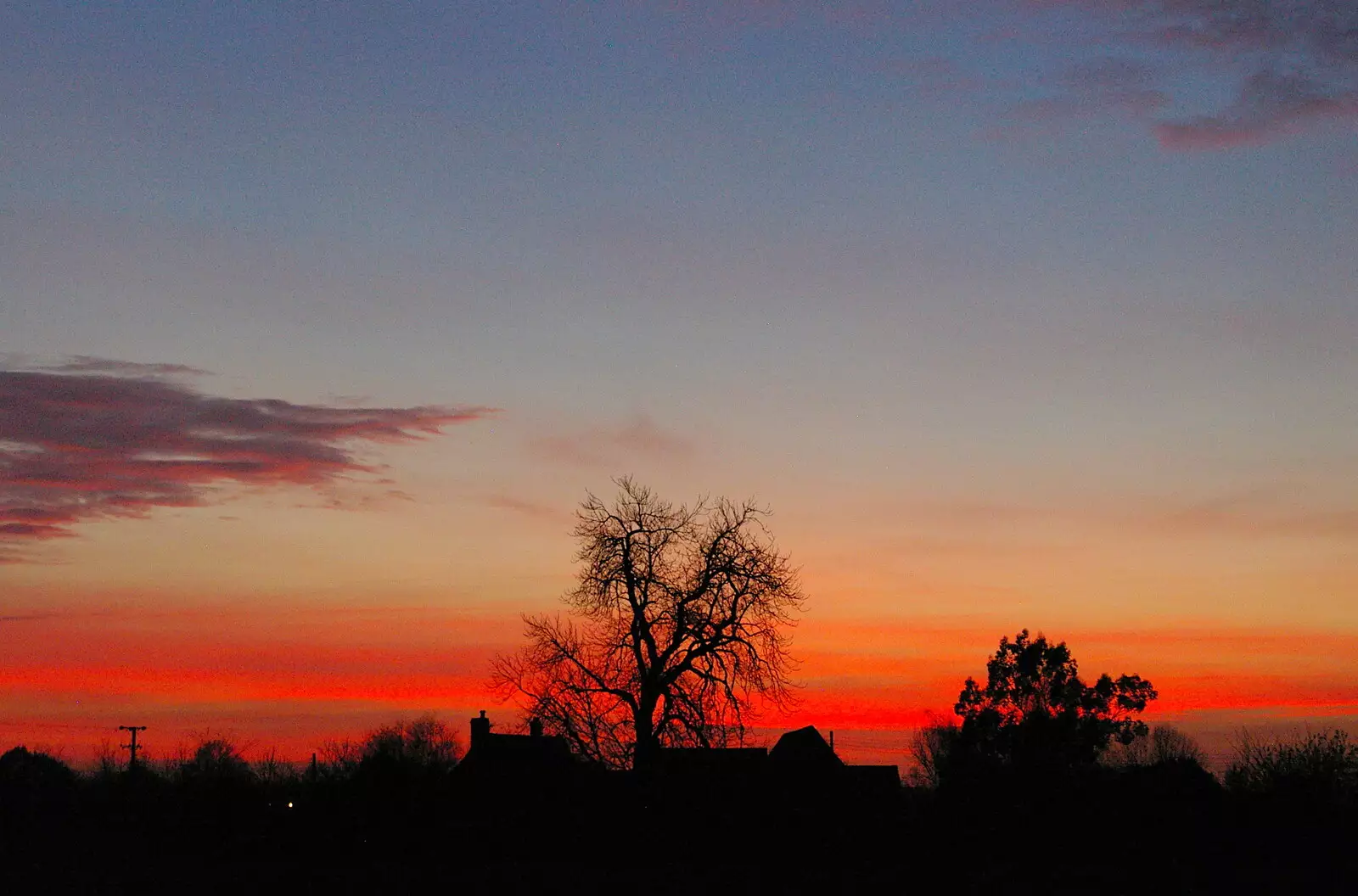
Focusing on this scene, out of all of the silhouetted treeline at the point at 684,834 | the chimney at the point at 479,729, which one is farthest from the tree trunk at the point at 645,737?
the chimney at the point at 479,729

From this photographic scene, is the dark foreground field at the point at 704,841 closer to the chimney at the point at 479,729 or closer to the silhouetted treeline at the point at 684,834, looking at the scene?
the silhouetted treeline at the point at 684,834

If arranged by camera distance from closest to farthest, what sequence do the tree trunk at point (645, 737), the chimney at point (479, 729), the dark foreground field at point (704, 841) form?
the dark foreground field at point (704, 841)
the tree trunk at point (645, 737)
the chimney at point (479, 729)

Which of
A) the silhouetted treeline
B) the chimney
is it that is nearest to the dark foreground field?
the silhouetted treeline

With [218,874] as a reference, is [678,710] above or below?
above

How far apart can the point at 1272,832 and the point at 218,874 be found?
27882mm

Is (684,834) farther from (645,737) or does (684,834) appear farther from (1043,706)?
(1043,706)

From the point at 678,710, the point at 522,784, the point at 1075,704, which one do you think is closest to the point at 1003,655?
the point at 1075,704

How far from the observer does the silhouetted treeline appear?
104 feet

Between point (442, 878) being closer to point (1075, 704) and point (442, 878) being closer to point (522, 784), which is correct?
point (522, 784)

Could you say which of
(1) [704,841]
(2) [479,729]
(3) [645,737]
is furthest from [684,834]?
(2) [479,729]

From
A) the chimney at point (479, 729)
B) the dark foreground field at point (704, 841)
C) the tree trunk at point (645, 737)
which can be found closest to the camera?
the dark foreground field at point (704, 841)

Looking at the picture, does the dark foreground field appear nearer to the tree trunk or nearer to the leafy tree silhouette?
the tree trunk

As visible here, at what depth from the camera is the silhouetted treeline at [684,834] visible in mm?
31766

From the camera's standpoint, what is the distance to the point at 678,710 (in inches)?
1747
